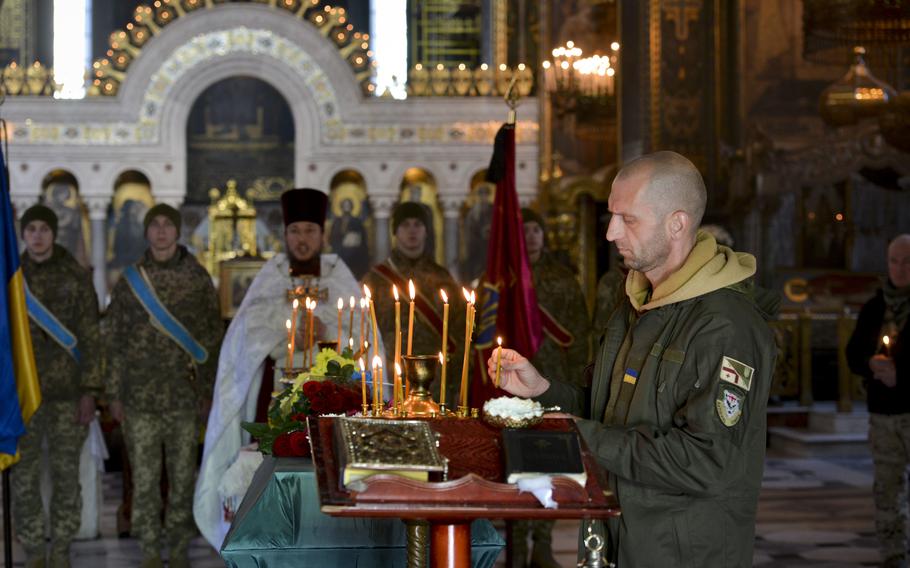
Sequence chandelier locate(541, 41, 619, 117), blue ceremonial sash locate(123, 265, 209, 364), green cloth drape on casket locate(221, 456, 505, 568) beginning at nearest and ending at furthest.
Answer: green cloth drape on casket locate(221, 456, 505, 568) < blue ceremonial sash locate(123, 265, 209, 364) < chandelier locate(541, 41, 619, 117)

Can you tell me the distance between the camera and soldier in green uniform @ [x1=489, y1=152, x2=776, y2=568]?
2576mm

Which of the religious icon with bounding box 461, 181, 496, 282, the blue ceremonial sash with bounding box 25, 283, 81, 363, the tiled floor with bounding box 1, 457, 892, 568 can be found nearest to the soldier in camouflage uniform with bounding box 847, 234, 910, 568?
the tiled floor with bounding box 1, 457, 892, 568

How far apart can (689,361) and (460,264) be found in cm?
1304

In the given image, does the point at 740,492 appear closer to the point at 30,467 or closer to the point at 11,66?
the point at 30,467

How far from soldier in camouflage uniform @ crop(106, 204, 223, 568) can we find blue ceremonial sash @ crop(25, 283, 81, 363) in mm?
189

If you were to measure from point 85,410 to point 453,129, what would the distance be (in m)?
10.1

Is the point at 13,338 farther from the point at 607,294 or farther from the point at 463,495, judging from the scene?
the point at 463,495

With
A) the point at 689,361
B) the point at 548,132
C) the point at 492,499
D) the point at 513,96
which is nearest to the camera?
the point at 492,499

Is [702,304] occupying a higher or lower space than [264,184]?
lower

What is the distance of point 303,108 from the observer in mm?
15758

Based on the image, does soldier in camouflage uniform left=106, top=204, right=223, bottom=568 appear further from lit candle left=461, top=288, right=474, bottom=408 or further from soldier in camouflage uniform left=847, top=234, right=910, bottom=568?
lit candle left=461, top=288, right=474, bottom=408

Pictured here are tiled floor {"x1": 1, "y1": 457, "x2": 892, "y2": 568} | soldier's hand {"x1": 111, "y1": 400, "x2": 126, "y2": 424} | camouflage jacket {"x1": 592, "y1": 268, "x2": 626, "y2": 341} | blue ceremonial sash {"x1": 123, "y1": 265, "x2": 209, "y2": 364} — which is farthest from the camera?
camouflage jacket {"x1": 592, "y1": 268, "x2": 626, "y2": 341}

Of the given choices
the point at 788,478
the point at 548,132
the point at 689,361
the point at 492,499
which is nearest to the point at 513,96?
the point at 689,361

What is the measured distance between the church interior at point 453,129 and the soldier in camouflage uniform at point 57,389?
6479 millimetres
